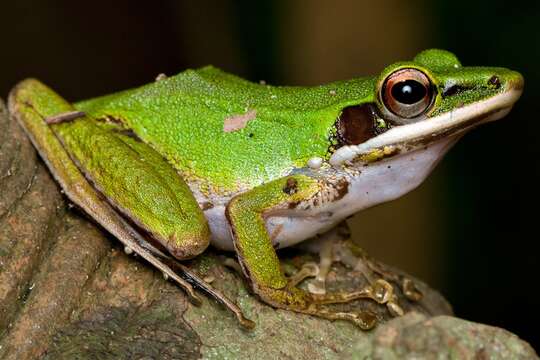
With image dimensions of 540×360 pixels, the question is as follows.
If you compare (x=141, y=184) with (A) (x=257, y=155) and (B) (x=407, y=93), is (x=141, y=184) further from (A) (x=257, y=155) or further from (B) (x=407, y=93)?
(B) (x=407, y=93)

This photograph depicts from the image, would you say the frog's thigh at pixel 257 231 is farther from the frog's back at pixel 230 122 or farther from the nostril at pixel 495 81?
the nostril at pixel 495 81

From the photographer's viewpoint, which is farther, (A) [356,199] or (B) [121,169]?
(A) [356,199]

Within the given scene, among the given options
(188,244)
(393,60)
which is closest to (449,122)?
(188,244)

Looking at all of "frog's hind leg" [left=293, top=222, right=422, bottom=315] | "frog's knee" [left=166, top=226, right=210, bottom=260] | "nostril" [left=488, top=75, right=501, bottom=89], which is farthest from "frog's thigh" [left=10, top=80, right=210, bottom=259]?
"nostril" [left=488, top=75, right=501, bottom=89]

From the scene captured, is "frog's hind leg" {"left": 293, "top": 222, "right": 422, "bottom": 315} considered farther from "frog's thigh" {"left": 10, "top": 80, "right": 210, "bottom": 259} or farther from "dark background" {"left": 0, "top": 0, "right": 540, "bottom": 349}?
"dark background" {"left": 0, "top": 0, "right": 540, "bottom": 349}

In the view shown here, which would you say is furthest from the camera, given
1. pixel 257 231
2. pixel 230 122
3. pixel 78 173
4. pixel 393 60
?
pixel 393 60

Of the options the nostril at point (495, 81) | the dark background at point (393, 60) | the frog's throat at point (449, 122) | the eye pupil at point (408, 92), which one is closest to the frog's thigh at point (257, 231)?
the frog's throat at point (449, 122)
